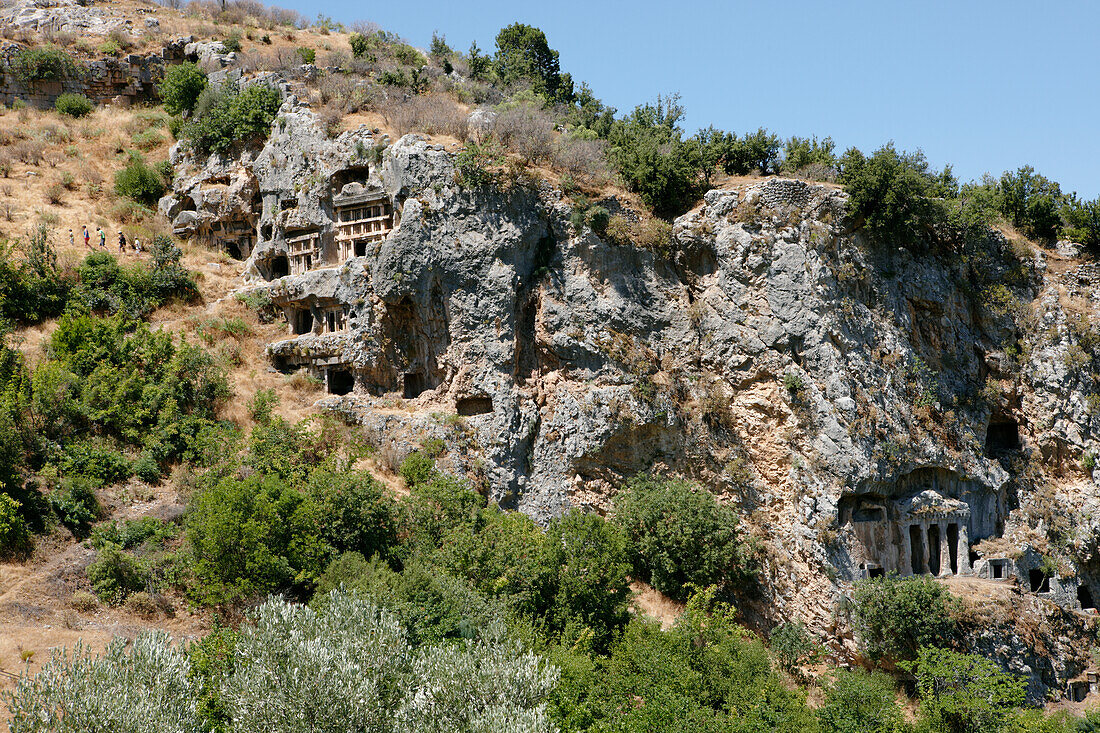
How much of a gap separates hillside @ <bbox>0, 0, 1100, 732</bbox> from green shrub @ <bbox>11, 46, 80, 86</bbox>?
A: 675 centimetres

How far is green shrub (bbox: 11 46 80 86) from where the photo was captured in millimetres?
43000

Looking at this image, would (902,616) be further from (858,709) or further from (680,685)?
(680,685)

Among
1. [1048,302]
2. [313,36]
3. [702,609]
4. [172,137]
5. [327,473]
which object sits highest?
[313,36]

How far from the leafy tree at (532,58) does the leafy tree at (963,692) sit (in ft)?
112

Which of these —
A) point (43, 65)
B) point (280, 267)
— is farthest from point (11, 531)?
point (43, 65)

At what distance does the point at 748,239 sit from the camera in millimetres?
31219

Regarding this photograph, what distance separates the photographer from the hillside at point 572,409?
2459cm

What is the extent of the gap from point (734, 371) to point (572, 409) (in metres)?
5.57

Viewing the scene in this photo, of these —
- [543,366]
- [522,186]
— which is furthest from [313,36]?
[543,366]

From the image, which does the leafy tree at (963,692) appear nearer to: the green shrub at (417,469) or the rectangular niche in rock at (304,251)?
the green shrub at (417,469)

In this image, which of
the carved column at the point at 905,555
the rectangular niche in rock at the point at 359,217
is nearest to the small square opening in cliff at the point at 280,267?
the rectangular niche in rock at the point at 359,217

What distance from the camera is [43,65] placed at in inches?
1705

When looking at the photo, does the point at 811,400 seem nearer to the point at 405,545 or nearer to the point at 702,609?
the point at 702,609

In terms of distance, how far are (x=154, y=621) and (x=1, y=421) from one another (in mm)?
7326
